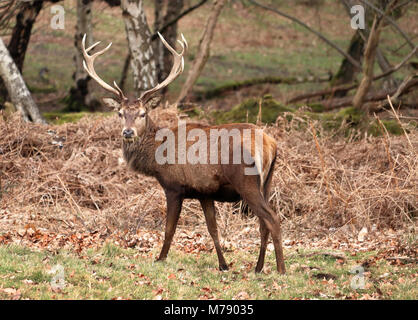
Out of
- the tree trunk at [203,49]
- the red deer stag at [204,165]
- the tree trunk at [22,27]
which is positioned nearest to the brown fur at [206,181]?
the red deer stag at [204,165]

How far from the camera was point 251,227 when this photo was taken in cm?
1105

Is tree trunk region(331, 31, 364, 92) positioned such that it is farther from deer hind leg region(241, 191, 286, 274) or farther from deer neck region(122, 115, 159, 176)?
deer hind leg region(241, 191, 286, 274)

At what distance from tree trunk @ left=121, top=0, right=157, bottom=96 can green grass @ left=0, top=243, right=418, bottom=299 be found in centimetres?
805

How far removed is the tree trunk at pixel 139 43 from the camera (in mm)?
15836

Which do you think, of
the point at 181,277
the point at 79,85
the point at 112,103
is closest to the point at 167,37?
the point at 79,85

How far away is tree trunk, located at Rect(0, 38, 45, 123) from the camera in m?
Answer: 14.9

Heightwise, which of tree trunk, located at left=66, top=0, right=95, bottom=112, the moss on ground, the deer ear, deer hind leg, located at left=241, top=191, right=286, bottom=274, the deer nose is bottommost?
tree trunk, located at left=66, top=0, right=95, bottom=112

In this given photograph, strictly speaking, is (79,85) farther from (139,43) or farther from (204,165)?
(204,165)

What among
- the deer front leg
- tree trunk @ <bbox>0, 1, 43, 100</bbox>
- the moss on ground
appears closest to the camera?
the deer front leg

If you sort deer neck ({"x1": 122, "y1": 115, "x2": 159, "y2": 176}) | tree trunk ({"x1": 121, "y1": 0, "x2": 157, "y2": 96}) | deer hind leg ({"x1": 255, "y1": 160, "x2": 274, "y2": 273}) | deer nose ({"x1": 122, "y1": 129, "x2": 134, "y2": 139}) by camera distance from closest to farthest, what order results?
deer hind leg ({"x1": 255, "y1": 160, "x2": 274, "y2": 273}) < deer nose ({"x1": 122, "y1": 129, "x2": 134, "y2": 139}) < deer neck ({"x1": 122, "y1": 115, "x2": 159, "y2": 176}) < tree trunk ({"x1": 121, "y1": 0, "x2": 157, "y2": 96})

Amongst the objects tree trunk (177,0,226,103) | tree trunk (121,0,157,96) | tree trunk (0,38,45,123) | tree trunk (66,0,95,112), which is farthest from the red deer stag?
tree trunk (66,0,95,112)

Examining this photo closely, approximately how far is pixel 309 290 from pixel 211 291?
3.58 feet

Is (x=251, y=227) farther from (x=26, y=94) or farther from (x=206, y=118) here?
(x=26, y=94)
